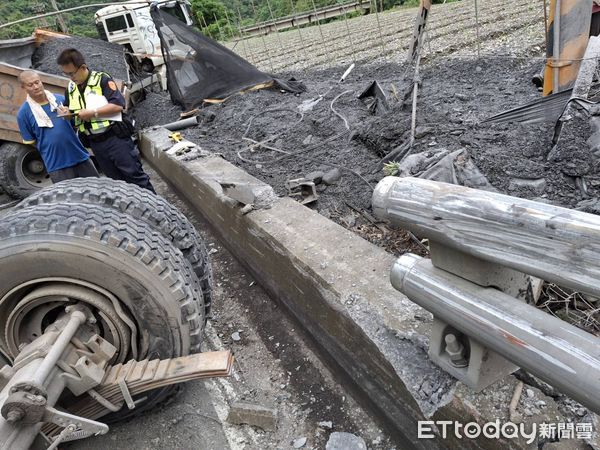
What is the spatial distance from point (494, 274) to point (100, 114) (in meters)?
4.18

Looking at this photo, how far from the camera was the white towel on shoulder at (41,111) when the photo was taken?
416cm

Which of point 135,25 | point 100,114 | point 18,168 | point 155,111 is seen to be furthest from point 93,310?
point 135,25

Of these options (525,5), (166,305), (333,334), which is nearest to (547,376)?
(333,334)

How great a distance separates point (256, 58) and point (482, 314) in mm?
17329

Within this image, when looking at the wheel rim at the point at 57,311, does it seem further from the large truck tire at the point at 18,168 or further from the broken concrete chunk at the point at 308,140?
the large truck tire at the point at 18,168

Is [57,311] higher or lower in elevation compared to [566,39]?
lower

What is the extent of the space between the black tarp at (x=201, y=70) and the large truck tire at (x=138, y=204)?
6.15 metres

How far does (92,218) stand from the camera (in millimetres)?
2023

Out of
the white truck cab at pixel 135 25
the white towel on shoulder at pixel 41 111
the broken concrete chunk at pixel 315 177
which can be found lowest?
the broken concrete chunk at pixel 315 177

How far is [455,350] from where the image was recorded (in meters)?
1.63

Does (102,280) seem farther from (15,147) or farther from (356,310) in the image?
(15,147)

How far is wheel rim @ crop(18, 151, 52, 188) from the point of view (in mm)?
6738

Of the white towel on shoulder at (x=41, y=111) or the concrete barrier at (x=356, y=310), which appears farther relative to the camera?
the white towel on shoulder at (x=41, y=111)

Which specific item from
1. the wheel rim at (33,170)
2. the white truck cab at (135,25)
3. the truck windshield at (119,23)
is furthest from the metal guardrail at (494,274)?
the truck windshield at (119,23)
